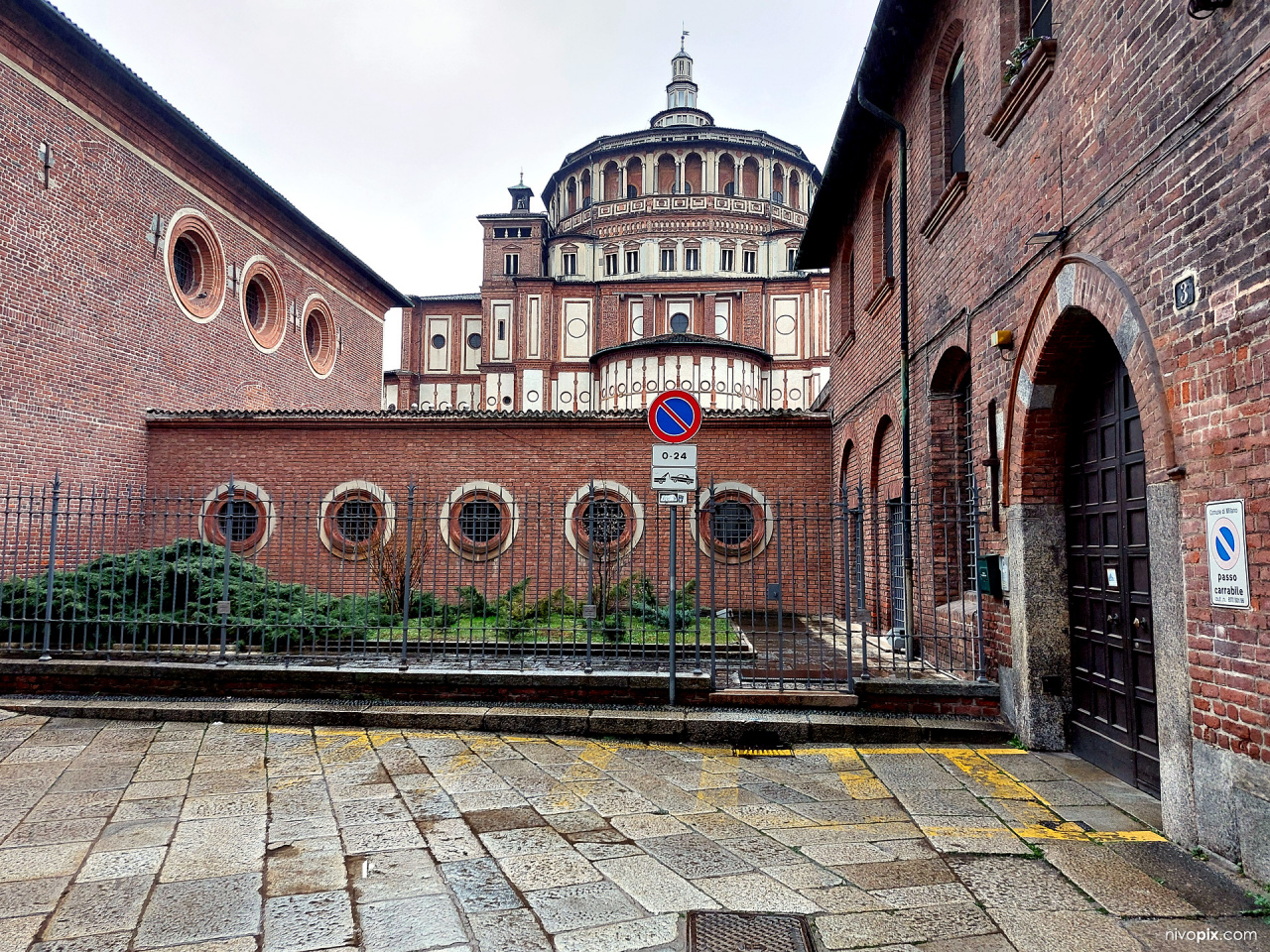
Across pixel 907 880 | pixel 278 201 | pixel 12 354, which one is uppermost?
pixel 278 201

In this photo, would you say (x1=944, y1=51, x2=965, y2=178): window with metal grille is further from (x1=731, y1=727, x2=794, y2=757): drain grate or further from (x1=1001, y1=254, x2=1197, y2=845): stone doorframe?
(x1=731, y1=727, x2=794, y2=757): drain grate

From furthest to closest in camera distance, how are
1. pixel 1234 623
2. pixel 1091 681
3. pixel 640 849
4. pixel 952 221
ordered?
pixel 952 221
pixel 1091 681
pixel 640 849
pixel 1234 623

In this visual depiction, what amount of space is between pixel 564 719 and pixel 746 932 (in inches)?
135

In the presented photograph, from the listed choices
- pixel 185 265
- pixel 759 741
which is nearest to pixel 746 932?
pixel 759 741

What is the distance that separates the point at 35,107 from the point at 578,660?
1197cm

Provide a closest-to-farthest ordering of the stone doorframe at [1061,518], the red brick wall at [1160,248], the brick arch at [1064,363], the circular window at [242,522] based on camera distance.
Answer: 1. the red brick wall at [1160,248]
2. the stone doorframe at [1061,518]
3. the brick arch at [1064,363]
4. the circular window at [242,522]

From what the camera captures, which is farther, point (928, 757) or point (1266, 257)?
point (928, 757)

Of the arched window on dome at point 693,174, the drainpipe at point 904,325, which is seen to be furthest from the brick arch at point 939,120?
the arched window on dome at point 693,174

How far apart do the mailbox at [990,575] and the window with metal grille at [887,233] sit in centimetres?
481

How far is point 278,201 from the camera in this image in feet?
58.9

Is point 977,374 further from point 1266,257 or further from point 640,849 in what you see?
point 640,849

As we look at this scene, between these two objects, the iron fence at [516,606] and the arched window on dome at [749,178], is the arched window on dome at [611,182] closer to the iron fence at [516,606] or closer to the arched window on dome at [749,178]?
the arched window on dome at [749,178]

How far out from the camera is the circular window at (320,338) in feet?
68.2

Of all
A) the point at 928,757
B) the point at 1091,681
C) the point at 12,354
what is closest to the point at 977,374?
the point at 1091,681
